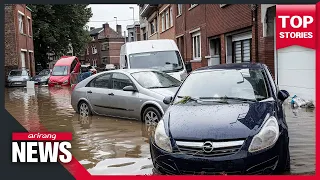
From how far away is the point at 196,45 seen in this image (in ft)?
67.6

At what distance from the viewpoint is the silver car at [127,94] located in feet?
26.6

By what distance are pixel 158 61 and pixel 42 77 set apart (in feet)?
19.6

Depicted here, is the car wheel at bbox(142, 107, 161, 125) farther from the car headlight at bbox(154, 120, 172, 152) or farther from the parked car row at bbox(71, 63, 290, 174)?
the car headlight at bbox(154, 120, 172, 152)

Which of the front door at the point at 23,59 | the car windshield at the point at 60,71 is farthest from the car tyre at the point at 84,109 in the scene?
the car windshield at the point at 60,71

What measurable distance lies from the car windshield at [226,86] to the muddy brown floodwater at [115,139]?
1133 mm

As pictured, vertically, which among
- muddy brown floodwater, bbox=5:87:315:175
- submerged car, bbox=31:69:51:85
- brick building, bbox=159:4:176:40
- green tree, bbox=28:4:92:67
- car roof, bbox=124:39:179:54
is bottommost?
muddy brown floodwater, bbox=5:87:315:175

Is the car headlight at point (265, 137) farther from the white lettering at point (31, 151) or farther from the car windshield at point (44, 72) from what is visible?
the car windshield at point (44, 72)

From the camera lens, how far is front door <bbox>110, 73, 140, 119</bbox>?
8398 millimetres

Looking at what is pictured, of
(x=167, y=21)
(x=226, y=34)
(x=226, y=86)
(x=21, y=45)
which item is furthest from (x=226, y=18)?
(x=167, y=21)

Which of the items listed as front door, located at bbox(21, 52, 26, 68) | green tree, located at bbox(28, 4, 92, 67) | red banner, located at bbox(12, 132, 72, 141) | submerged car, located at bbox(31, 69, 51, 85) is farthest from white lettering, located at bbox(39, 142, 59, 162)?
front door, located at bbox(21, 52, 26, 68)

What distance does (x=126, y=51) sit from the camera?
521 inches

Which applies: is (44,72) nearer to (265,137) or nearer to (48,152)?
(48,152)

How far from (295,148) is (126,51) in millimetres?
8338

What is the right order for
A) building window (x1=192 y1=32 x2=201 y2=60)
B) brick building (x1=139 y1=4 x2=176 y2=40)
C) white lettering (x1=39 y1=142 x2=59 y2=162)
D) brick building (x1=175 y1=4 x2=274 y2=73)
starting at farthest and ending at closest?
1. brick building (x1=139 y1=4 x2=176 y2=40)
2. building window (x1=192 y1=32 x2=201 y2=60)
3. brick building (x1=175 y1=4 x2=274 y2=73)
4. white lettering (x1=39 y1=142 x2=59 y2=162)
